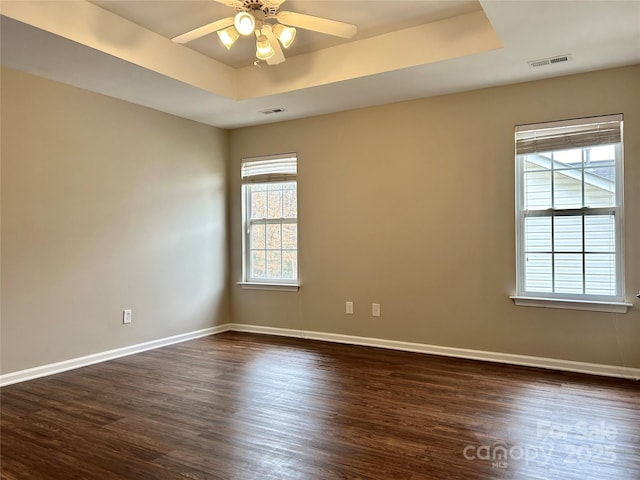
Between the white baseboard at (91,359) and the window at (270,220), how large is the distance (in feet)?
3.14

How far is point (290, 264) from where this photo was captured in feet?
16.5

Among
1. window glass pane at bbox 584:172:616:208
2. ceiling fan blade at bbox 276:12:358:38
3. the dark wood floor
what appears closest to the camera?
the dark wood floor

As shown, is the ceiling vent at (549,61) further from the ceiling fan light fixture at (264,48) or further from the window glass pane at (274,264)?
the window glass pane at (274,264)

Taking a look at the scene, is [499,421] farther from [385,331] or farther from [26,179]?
[26,179]

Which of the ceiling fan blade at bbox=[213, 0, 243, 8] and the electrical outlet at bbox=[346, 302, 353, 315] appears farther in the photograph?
the electrical outlet at bbox=[346, 302, 353, 315]

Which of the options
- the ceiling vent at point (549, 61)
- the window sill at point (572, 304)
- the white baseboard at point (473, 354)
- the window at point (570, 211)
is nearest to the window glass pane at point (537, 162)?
the window at point (570, 211)

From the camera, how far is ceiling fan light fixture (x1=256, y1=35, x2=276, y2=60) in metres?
2.81

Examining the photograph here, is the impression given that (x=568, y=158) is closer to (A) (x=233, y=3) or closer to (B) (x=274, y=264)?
(A) (x=233, y=3)

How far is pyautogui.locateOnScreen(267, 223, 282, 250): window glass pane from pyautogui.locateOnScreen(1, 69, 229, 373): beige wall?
24.7 inches

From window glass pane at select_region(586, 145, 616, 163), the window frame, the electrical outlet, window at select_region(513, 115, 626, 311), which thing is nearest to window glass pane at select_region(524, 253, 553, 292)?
window at select_region(513, 115, 626, 311)

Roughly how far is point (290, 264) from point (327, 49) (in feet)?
7.62

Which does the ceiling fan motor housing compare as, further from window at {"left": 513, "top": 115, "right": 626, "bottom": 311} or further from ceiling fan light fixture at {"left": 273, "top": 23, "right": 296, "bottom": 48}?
window at {"left": 513, "top": 115, "right": 626, "bottom": 311}

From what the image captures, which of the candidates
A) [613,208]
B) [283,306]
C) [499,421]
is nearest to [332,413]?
[499,421]

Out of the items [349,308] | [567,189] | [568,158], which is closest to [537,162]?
[568,158]
